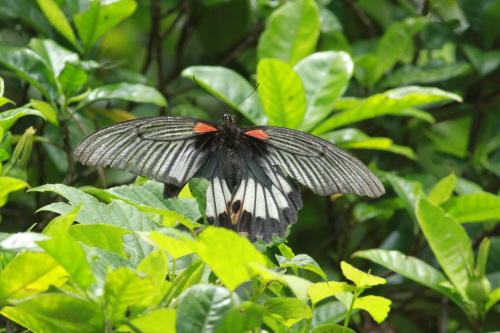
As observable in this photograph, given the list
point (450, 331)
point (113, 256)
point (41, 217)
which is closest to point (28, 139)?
point (41, 217)

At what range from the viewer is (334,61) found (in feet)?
4.39

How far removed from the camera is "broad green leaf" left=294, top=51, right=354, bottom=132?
1293mm

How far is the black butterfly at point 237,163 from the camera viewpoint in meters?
0.92

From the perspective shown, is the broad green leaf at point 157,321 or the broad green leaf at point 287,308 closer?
the broad green leaf at point 157,321

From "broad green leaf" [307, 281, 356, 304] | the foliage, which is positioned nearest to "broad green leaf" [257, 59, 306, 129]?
the foliage

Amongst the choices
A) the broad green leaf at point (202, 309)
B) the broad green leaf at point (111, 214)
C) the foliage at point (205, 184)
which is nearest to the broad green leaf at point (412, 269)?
the foliage at point (205, 184)

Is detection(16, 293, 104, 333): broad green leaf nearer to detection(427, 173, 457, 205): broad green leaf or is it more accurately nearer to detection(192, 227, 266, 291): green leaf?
detection(192, 227, 266, 291): green leaf

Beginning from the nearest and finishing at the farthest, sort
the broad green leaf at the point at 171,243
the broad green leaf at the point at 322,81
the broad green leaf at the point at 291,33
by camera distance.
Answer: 1. the broad green leaf at the point at 171,243
2. the broad green leaf at the point at 322,81
3. the broad green leaf at the point at 291,33

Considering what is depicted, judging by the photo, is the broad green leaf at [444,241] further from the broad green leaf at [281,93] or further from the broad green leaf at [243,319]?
the broad green leaf at [243,319]

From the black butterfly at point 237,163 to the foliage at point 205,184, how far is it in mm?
69

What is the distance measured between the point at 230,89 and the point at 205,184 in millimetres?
541

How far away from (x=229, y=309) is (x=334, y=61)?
3.03ft

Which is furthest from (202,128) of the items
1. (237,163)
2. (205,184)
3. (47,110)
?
(47,110)

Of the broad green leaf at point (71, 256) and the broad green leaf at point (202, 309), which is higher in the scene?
the broad green leaf at point (71, 256)
